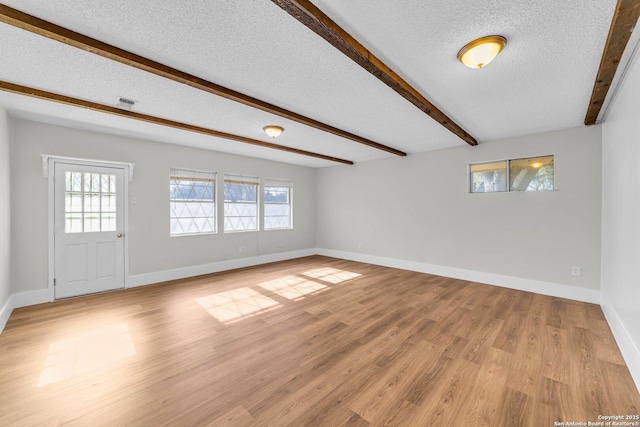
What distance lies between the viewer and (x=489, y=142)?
446 cm

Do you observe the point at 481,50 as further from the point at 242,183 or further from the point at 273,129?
the point at 242,183

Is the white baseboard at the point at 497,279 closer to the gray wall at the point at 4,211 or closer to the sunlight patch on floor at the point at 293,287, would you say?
the sunlight patch on floor at the point at 293,287

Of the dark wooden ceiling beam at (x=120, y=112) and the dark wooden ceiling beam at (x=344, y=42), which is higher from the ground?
the dark wooden ceiling beam at (x=120, y=112)

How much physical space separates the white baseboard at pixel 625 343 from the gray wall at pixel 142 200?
5697 millimetres

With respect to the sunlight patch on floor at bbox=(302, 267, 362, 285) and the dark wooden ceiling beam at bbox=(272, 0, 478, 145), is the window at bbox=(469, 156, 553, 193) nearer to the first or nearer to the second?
the dark wooden ceiling beam at bbox=(272, 0, 478, 145)

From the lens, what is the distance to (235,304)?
3.50 m

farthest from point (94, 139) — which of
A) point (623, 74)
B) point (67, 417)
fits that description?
point (623, 74)

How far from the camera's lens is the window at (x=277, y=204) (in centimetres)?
634

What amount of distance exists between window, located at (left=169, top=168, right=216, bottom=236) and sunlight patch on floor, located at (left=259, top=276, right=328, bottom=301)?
1912 mm

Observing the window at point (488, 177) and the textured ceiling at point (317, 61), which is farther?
the window at point (488, 177)

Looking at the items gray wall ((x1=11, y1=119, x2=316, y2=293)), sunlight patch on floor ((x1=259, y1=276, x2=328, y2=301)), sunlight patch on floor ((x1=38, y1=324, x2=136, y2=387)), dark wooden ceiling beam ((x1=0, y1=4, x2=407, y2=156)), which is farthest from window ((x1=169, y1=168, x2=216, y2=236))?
dark wooden ceiling beam ((x1=0, y1=4, x2=407, y2=156))

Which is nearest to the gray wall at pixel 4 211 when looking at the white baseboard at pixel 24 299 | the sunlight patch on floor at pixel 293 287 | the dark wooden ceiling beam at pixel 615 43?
the white baseboard at pixel 24 299

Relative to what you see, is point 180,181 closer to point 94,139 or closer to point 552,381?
point 94,139

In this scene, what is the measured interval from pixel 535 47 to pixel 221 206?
17.3 feet
